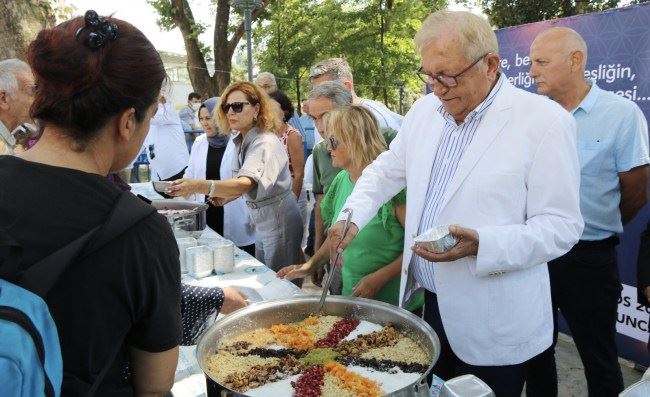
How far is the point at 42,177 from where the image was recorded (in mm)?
838

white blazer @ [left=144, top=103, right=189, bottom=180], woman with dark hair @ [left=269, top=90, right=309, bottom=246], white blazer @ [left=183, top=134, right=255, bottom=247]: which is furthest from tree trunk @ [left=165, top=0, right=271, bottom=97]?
white blazer @ [left=183, top=134, right=255, bottom=247]

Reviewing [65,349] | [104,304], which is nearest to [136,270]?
[104,304]

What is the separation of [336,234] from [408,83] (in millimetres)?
15980

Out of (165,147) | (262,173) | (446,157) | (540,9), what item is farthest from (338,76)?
(540,9)

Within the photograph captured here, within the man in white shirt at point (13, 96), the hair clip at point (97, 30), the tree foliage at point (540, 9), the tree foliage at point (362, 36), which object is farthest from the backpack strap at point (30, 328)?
the tree foliage at point (362, 36)

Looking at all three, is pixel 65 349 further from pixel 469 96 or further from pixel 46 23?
pixel 46 23

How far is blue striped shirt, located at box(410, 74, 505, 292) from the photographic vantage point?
1592 millimetres

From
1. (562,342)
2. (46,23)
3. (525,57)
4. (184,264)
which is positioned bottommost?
(562,342)

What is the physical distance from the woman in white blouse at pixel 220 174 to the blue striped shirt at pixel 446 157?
1624 millimetres

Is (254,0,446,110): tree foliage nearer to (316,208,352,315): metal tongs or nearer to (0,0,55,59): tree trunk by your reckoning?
(0,0,55,59): tree trunk

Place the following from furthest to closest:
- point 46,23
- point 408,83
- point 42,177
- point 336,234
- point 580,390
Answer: point 408,83, point 46,23, point 580,390, point 336,234, point 42,177

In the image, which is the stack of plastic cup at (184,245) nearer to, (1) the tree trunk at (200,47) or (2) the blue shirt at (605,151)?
(2) the blue shirt at (605,151)

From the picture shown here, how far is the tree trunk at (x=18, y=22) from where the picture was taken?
13.7ft

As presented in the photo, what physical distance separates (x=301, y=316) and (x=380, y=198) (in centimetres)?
55
